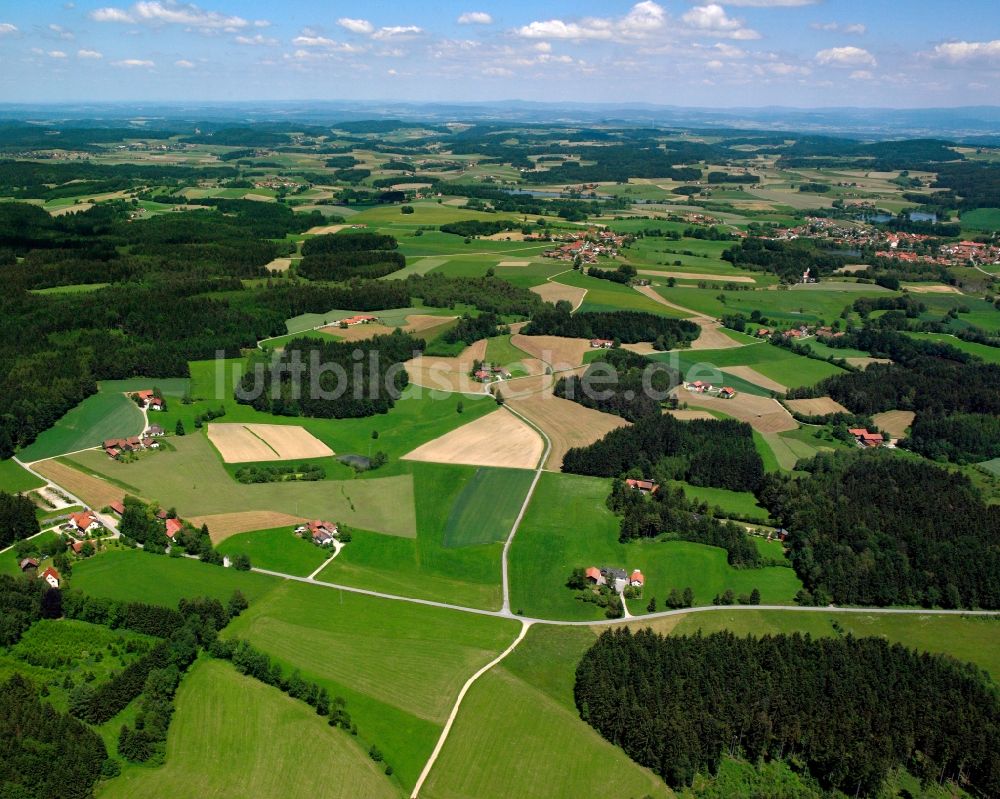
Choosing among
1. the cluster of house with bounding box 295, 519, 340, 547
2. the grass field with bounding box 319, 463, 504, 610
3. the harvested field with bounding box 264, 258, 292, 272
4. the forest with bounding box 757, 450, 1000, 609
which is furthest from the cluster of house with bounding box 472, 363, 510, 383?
the harvested field with bounding box 264, 258, 292, 272

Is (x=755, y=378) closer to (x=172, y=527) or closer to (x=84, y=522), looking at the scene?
(x=172, y=527)

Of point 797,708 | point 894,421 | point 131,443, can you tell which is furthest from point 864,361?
point 131,443

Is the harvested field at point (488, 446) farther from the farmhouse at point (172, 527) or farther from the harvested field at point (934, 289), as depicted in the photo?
the harvested field at point (934, 289)

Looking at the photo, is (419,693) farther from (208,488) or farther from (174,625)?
(208,488)

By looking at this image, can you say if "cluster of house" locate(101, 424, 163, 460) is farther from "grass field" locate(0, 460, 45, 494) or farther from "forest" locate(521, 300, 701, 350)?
"forest" locate(521, 300, 701, 350)

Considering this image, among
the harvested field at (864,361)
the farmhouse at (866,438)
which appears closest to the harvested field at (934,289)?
the harvested field at (864,361)
